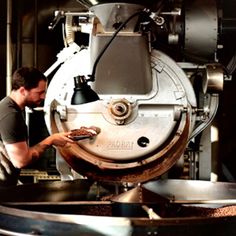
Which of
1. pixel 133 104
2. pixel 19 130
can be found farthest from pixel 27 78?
pixel 133 104

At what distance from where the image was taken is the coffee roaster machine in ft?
6.82

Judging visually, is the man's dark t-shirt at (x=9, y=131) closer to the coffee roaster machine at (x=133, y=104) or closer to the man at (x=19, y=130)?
the man at (x=19, y=130)

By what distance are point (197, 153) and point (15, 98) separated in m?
1.01

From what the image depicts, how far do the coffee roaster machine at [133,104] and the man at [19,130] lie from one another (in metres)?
0.08

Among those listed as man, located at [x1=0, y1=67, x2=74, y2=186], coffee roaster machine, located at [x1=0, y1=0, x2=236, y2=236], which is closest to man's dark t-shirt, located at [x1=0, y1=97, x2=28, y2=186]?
man, located at [x1=0, y1=67, x2=74, y2=186]

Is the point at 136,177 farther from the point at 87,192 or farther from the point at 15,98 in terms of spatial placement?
the point at 15,98

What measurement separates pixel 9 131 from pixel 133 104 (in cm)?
Result: 58

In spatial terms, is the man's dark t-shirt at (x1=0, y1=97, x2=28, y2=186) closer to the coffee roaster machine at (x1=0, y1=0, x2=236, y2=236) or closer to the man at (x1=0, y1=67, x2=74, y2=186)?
the man at (x1=0, y1=67, x2=74, y2=186)

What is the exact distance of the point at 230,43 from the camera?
10.7 feet

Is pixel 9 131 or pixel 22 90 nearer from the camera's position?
pixel 9 131

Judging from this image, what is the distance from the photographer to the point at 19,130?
226 cm

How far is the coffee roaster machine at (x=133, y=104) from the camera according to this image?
208 centimetres

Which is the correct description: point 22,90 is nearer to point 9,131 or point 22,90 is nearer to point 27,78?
point 27,78

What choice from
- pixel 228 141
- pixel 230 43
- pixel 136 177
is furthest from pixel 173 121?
pixel 228 141
